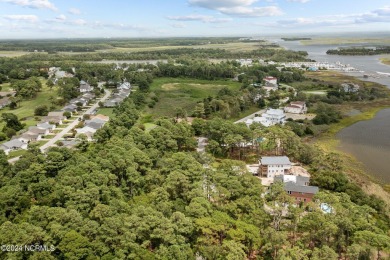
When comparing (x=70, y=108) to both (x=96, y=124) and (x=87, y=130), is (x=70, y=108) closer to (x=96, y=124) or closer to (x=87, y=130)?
(x=96, y=124)

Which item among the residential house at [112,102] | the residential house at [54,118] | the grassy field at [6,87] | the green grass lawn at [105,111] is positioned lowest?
the green grass lawn at [105,111]

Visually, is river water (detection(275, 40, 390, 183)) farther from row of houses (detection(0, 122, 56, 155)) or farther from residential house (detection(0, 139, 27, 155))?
residential house (detection(0, 139, 27, 155))

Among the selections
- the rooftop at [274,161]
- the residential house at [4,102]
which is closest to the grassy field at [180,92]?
the rooftop at [274,161]

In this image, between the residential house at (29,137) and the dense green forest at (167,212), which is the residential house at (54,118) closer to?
the residential house at (29,137)

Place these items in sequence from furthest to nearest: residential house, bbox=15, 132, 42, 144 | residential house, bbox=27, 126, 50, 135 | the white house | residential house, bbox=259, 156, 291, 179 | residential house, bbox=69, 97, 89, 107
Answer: the white house < residential house, bbox=69, 97, 89, 107 < residential house, bbox=27, 126, 50, 135 < residential house, bbox=15, 132, 42, 144 < residential house, bbox=259, 156, 291, 179

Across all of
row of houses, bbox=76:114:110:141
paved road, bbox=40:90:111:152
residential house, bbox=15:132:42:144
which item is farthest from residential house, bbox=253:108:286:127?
residential house, bbox=15:132:42:144

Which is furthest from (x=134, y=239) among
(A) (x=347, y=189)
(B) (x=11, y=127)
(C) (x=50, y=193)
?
(B) (x=11, y=127)

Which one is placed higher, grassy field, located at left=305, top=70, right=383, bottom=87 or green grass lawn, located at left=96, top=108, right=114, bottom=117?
grassy field, located at left=305, top=70, right=383, bottom=87
